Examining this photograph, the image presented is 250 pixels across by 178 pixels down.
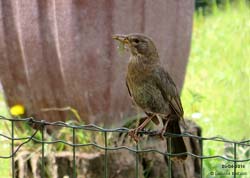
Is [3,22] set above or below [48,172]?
above

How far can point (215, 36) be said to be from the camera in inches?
373

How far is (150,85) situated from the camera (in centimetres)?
434

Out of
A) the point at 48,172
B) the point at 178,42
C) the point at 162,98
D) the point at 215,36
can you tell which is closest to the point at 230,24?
the point at 215,36

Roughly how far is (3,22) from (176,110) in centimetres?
172

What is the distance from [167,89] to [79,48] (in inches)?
42.3

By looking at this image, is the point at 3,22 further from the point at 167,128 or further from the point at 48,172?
the point at 167,128

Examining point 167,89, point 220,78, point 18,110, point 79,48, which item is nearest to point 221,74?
point 220,78

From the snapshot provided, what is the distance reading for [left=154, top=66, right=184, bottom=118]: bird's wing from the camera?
14.1 ft

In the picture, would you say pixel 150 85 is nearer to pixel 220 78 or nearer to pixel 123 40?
pixel 123 40

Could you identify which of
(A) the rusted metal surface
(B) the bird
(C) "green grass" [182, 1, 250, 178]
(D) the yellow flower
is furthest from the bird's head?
(D) the yellow flower

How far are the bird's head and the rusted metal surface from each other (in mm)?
884

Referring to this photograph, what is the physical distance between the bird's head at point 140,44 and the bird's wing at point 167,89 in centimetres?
10

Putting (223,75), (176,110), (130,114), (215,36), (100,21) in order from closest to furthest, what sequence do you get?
(176,110), (100,21), (130,114), (223,75), (215,36)

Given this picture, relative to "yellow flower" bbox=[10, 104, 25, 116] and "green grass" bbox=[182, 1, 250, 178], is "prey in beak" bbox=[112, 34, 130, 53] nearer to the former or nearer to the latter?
"green grass" bbox=[182, 1, 250, 178]
